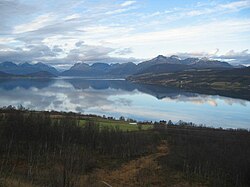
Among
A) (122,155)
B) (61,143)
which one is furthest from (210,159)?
(61,143)

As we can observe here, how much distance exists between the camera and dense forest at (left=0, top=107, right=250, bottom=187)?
16.7 m

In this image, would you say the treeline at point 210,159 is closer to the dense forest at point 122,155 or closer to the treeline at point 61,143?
the dense forest at point 122,155

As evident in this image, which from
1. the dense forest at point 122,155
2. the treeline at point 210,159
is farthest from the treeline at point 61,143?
the treeline at point 210,159

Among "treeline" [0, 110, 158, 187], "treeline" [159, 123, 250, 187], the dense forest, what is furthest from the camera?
"treeline" [0, 110, 158, 187]

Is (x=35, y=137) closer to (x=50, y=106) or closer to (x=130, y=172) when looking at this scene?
(x=130, y=172)

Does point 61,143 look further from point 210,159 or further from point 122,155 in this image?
point 210,159

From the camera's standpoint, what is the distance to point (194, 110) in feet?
183

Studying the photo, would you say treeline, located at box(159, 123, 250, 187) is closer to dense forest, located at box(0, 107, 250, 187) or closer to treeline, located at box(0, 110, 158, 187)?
dense forest, located at box(0, 107, 250, 187)

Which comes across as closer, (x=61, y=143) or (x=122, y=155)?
(x=122, y=155)

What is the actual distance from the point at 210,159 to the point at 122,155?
578cm

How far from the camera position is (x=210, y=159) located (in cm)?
1966

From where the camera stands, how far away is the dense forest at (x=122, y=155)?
16.7 meters

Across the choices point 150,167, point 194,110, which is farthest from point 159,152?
point 194,110

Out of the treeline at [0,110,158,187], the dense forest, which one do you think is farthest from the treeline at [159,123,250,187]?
the treeline at [0,110,158,187]
